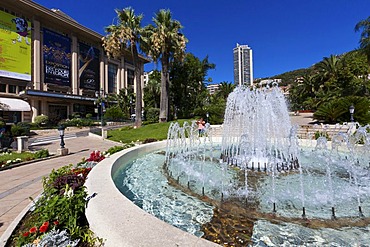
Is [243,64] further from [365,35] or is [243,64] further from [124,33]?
[124,33]

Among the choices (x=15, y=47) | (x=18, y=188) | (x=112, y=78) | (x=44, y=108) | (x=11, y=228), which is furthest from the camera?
(x=112, y=78)

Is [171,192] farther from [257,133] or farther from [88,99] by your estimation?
[88,99]

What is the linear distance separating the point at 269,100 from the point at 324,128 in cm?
782

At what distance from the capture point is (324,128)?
50.7ft

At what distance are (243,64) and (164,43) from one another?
114 meters

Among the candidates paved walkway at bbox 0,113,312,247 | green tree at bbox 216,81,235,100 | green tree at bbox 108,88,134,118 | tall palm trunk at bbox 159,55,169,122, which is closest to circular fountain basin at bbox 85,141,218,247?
paved walkway at bbox 0,113,312,247

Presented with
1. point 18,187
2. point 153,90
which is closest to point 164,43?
point 153,90

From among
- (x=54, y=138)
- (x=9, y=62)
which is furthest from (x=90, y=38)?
(x=54, y=138)

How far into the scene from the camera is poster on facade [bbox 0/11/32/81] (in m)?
29.0

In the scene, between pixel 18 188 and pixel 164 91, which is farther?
pixel 164 91

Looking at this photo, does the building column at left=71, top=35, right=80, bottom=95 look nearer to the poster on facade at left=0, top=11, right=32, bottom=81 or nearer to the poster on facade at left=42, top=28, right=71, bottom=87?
the poster on facade at left=42, top=28, right=71, bottom=87

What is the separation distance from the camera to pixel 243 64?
4993 inches

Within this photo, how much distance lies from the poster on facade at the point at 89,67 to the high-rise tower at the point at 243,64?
96071 millimetres

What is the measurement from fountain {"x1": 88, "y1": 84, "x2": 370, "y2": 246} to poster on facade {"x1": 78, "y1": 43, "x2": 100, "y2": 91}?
38.2 metres
